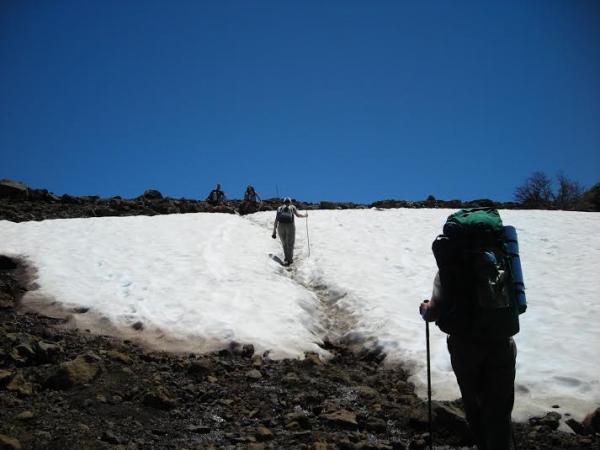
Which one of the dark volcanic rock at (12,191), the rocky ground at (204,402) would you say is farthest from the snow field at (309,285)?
the dark volcanic rock at (12,191)

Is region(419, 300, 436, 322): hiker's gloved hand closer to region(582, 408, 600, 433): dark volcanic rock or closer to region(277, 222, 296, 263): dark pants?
region(582, 408, 600, 433): dark volcanic rock

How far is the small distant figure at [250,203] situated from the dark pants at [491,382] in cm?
2141

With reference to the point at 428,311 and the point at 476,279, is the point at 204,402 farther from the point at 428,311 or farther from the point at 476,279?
the point at 476,279

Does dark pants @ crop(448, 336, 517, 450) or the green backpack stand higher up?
the green backpack

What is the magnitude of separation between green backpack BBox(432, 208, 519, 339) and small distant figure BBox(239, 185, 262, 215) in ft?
69.6

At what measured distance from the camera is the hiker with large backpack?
4582 mm

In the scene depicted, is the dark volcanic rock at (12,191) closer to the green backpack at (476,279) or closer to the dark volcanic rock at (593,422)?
the green backpack at (476,279)

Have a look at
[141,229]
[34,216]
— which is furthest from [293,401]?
[34,216]

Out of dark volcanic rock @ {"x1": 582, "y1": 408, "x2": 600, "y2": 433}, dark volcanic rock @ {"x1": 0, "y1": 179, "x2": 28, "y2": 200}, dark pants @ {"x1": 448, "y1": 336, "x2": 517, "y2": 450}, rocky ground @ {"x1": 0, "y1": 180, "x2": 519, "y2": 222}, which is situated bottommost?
dark volcanic rock @ {"x1": 582, "y1": 408, "x2": 600, "y2": 433}

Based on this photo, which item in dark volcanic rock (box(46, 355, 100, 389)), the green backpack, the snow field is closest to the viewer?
the green backpack

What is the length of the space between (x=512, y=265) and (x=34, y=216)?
21341 mm

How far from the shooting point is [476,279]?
465 centimetres

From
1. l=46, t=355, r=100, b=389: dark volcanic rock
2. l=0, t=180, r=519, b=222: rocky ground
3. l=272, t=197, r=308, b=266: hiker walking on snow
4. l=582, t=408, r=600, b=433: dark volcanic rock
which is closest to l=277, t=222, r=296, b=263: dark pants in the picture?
l=272, t=197, r=308, b=266: hiker walking on snow

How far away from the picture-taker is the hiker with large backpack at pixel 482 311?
15.0 ft
